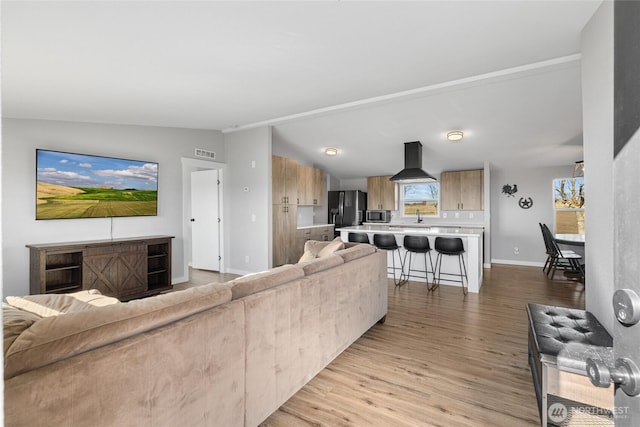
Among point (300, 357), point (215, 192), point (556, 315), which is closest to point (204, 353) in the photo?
point (300, 357)

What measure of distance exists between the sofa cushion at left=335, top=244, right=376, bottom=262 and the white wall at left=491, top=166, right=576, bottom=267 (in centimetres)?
502

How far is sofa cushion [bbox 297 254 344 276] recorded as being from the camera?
2.26 meters

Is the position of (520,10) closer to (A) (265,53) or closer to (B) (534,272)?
(A) (265,53)

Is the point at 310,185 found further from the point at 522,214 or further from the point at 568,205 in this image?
the point at 568,205

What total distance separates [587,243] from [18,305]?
3852 millimetres

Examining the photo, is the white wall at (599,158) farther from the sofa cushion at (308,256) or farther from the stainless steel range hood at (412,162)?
the stainless steel range hood at (412,162)

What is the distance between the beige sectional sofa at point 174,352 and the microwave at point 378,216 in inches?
232

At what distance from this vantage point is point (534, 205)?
6.58 m

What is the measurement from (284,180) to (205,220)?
176 centimetres

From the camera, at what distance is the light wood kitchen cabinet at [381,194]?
307 inches

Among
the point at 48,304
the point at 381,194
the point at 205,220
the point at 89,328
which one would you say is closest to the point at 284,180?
the point at 205,220

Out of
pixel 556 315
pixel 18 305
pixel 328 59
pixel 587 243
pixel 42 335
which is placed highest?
pixel 328 59

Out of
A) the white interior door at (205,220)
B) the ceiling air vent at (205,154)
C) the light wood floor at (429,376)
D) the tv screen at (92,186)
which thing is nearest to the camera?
the light wood floor at (429,376)

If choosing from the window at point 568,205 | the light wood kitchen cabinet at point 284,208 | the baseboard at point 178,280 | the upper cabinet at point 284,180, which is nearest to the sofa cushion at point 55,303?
the baseboard at point 178,280
